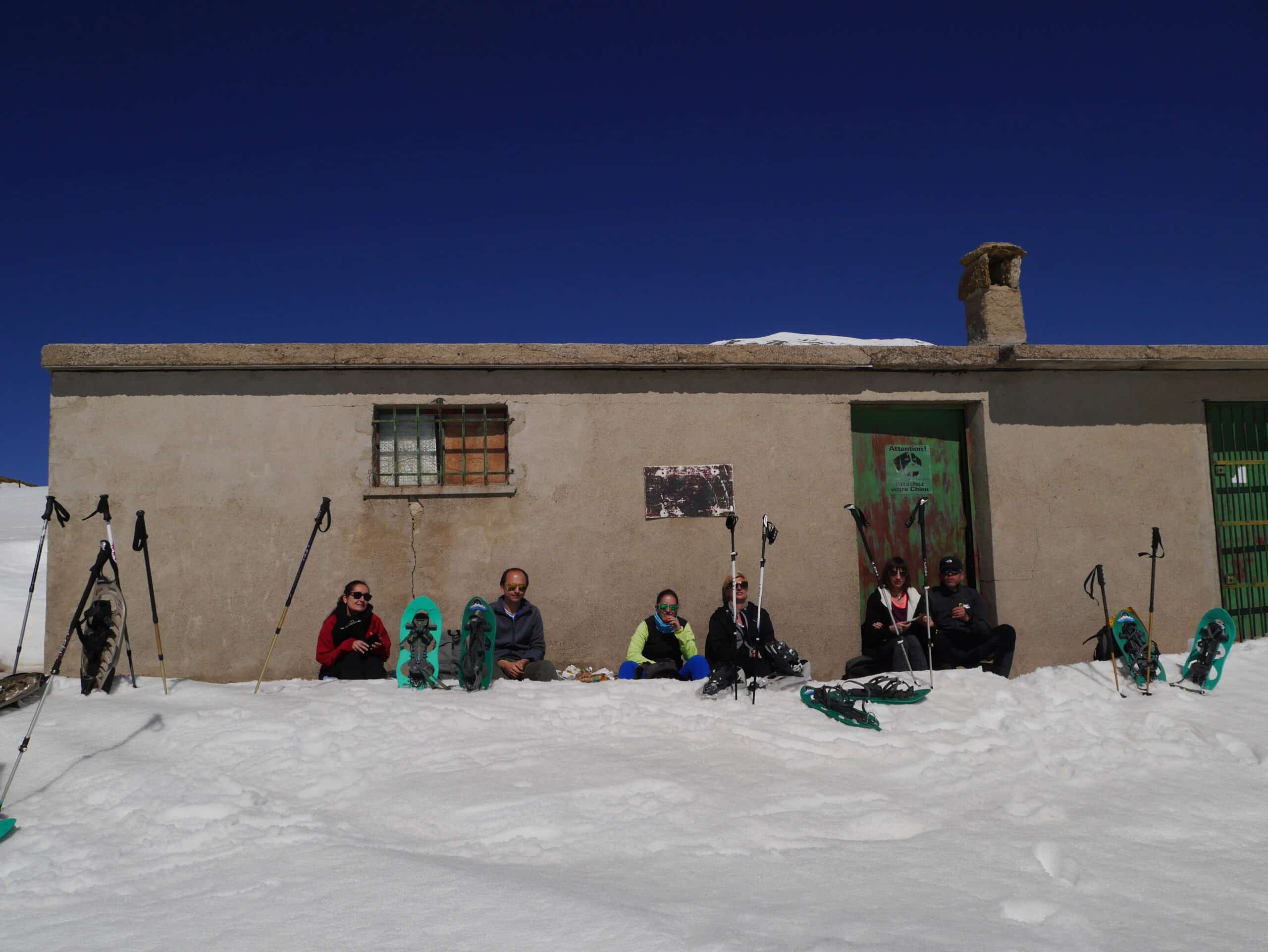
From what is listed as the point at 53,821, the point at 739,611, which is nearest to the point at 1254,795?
the point at 739,611

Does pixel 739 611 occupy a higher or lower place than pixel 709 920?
higher

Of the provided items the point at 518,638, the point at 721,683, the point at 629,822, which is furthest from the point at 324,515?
the point at 629,822

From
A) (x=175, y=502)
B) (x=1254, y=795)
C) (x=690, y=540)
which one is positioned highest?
(x=175, y=502)

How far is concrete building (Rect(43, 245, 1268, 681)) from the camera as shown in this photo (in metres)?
6.92

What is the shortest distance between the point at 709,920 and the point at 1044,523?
20.5 ft

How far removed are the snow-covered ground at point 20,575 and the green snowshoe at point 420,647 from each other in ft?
10.4

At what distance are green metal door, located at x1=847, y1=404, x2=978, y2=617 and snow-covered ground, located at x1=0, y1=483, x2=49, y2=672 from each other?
714 centimetres

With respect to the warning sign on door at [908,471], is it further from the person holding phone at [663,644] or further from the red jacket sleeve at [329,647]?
the red jacket sleeve at [329,647]

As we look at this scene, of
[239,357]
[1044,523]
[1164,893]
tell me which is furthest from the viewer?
[1044,523]

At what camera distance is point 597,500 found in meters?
7.34

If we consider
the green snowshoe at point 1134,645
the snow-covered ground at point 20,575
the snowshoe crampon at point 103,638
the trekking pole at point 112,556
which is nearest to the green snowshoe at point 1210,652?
the green snowshoe at point 1134,645

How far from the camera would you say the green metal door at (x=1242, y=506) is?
798 centimetres

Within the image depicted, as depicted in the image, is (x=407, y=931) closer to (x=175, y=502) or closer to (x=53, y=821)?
(x=53, y=821)

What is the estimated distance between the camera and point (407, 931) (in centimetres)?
267
